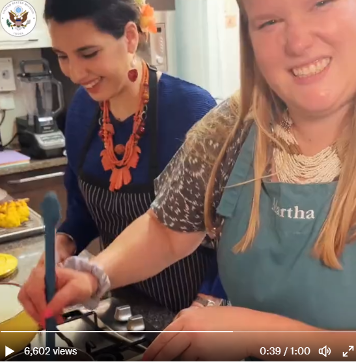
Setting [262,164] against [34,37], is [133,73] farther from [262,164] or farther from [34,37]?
[262,164]

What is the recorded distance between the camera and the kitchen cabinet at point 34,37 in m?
0.72

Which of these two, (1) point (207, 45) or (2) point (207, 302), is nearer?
(2) point (207, 302)

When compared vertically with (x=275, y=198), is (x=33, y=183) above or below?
below

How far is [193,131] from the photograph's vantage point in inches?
22.6

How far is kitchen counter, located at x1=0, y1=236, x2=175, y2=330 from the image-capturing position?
24.7 inches

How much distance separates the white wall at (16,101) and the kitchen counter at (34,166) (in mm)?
82

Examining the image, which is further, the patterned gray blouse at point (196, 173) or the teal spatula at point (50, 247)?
the patterned gray blouse at point (196, 173)

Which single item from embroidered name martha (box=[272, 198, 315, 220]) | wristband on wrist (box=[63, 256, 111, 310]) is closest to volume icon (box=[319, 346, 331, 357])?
embroidered name martha (box=[272, 198, 315, 220])

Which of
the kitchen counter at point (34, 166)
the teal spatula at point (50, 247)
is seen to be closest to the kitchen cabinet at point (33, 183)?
the kitchen counter at point (34, 166)

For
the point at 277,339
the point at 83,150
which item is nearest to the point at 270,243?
the point at 277,339

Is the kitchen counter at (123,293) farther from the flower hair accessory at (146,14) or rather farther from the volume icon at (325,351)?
the flower hair accessory at (146,14)

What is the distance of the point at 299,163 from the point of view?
0.51 m
